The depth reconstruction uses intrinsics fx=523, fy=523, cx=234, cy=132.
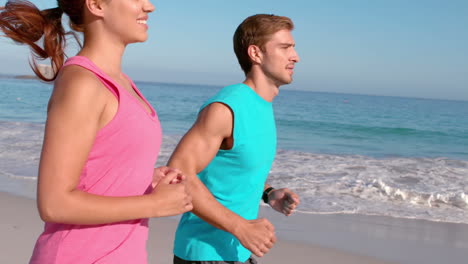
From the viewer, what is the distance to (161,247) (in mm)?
5246

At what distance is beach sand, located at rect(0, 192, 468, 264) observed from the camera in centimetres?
516

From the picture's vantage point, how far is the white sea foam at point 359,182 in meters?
7.55

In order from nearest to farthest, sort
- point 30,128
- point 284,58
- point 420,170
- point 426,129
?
point 284,58, point 420,170, point 30,128, point 426,129

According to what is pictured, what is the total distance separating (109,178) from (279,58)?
151cm

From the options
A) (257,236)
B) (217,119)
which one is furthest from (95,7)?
(257,236)

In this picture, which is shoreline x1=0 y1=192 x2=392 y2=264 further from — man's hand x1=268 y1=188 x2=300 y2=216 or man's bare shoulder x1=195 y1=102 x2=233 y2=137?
man's bare shoulder x1=195 y1=102 x2=233 y2=137

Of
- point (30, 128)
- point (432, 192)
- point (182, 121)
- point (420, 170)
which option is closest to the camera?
point (432, 192)

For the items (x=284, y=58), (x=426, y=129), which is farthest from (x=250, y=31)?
(x=426, y=129)

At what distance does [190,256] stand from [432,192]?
729 cm

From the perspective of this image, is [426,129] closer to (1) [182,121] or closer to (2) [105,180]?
(1) [182,121]

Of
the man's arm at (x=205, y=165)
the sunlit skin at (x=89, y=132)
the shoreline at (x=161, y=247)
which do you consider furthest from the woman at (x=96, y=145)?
the shoreline at (x=161, y=247)

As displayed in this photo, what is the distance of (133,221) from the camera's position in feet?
5.20

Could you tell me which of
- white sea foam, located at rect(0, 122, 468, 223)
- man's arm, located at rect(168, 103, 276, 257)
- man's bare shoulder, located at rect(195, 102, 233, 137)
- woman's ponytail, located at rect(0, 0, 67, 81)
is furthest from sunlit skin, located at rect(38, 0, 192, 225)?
white sea foam, located at rect(0, 122, 468, 223)

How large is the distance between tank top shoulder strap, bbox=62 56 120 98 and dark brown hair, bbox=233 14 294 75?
1415mm
